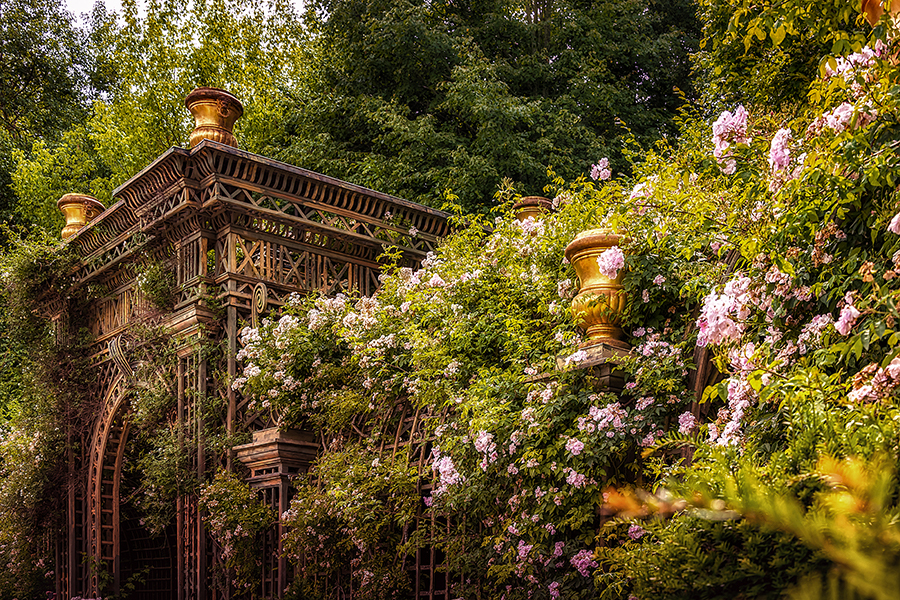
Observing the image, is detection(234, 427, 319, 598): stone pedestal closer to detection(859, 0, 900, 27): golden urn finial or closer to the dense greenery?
the dense greenery

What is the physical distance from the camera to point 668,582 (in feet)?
9.01

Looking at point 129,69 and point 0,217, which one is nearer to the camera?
point 0,217

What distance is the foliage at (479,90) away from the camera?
48.6ft

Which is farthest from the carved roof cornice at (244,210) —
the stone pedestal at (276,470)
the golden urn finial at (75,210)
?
the stone pedestal at (276,470)

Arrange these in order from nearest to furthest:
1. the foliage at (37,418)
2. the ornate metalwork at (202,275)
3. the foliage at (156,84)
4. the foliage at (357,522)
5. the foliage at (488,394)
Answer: the foliage at (488,394) < the foliage at (357,522) < the ornate metalwork at (202,275) < the foliage at (37,418) < the foliage at (156,84)

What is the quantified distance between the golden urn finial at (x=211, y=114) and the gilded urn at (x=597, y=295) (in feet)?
17.0

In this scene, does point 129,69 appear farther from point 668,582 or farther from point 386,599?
point 668,582

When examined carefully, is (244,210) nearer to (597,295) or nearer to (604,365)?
(597,295)

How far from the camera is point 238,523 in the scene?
7539 millimetres

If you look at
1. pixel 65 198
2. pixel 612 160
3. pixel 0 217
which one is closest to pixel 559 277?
pixel 65 198

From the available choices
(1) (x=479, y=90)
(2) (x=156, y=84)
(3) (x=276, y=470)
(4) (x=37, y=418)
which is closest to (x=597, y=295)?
(3) (x=276, y=470)

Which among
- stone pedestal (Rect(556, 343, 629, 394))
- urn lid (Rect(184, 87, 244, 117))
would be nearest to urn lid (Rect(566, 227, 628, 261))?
stone pedestal (Rect(556, 343, 629, 394))

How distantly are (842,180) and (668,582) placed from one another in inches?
63.3

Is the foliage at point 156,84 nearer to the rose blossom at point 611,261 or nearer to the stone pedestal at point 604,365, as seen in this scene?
the rose blossom at point 611,261
